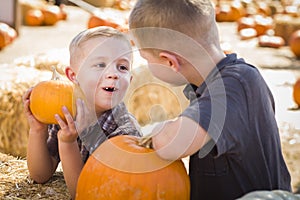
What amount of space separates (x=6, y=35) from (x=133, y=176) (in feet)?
26.8

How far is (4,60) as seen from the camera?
896cm

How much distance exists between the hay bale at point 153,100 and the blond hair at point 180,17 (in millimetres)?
4143

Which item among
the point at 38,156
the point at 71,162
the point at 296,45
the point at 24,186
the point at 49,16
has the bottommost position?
the point at 49,16

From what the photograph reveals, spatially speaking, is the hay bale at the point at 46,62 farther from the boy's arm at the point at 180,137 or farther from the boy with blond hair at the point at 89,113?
the boy's arm at the point at 180,137

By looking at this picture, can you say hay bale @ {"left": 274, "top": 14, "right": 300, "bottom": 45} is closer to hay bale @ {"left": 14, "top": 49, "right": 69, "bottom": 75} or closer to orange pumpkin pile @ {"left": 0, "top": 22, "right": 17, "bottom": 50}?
orange pumpkin pile @ {"left": 0, "top": 22, "right": 17, "bottom": 50}

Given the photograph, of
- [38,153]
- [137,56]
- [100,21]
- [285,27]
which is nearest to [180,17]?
[38,153]

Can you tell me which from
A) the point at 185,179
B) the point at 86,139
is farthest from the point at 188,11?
the point at 86,139

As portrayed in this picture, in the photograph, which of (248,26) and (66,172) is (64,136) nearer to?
(66,172)

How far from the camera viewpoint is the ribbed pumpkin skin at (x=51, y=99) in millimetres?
2684

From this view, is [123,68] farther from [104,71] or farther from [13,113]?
Result: [13,113]

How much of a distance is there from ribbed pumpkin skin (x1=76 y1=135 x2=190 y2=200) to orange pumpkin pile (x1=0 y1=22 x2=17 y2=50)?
787cm

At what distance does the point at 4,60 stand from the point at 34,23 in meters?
4.78

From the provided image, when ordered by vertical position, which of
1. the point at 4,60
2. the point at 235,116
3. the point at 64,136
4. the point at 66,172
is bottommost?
the point at 4,60

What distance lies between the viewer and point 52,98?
2689 millimetres
